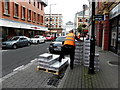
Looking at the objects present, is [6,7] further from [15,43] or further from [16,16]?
[15,43]

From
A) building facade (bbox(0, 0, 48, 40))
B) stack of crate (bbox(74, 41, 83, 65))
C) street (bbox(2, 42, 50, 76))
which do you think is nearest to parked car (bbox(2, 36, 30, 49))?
street (bbox(2, 42, 50, 76))

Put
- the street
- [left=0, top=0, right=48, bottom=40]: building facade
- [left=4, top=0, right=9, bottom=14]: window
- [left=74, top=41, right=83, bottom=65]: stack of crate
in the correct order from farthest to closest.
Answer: [left=4, top=0, right=9, bottom=14]: window → [left=0, top=0, right=48, bottom=40]: building facade → [left=74, top=41, right=83, bottom=65]: stack of crate → the street

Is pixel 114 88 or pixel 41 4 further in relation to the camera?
pixel 41 4

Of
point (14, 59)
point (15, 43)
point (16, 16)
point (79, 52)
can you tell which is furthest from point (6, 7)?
point (79, 52)

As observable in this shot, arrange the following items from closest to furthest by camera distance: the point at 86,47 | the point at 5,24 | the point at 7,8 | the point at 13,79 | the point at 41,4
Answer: the point at 13,79 < the point at 86,47 < the point at 5,24 < the point at 7,8 < the point at 41,4

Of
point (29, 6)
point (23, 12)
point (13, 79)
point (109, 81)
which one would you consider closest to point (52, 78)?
point (13, 79)

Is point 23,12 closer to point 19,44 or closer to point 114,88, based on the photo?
point 19,44

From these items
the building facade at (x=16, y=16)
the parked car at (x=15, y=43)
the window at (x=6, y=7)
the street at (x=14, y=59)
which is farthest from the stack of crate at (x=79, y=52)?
the window at (x=6, y=7)

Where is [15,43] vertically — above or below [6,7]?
below

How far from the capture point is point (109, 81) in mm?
4848

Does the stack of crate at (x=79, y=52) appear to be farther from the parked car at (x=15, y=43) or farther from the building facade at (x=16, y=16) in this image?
the building facade at (x=16, y=16)

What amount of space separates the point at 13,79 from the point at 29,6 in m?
27.6

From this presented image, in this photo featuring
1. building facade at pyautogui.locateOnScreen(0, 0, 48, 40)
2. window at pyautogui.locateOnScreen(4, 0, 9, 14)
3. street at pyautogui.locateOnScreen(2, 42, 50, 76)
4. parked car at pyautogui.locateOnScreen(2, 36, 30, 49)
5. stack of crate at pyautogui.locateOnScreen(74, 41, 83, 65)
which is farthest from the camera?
window at pyautogui.locateOnScreen(4, 0, 9, 14)

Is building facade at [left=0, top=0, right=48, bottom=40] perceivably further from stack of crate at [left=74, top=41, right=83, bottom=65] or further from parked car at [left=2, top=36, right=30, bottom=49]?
stack of crate at [left=74, top=41, right=83, bottom=65]
